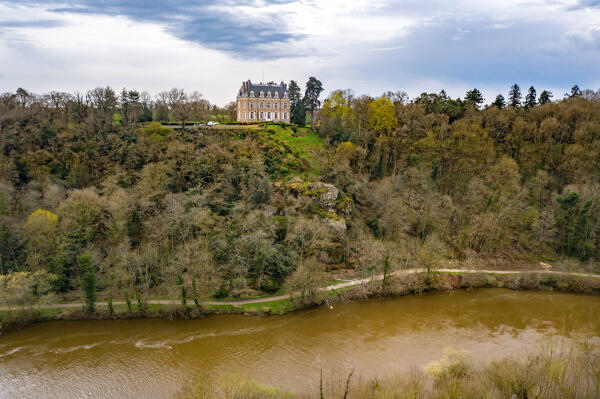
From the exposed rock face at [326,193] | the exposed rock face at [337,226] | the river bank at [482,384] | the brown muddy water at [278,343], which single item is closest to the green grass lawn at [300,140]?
the exposed rock face at [326,193]

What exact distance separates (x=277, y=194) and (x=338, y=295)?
51.7 feet

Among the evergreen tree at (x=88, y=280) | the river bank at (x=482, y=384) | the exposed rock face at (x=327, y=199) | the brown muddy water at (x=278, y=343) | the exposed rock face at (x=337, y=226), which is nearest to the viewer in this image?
the river bank at (x=482, y=384)

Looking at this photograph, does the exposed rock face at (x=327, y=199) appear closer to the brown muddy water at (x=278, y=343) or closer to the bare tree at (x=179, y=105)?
the brown muddy water at (x=278, y=343)

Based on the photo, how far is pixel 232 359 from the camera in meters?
23.9

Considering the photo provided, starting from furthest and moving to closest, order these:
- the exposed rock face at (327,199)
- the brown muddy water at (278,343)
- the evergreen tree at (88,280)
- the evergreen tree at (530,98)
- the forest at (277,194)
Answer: the evergreen tree at (530,98) → the exposed rock face at (327,199) → the forest at (277,194) → the evergreen tree at (88,280) → the brown muddy water at (278,343)

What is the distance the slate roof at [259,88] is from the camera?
213ft

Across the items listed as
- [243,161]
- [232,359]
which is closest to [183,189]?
[243,161]

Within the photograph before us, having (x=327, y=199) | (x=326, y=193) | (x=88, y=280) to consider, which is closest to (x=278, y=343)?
(x=88, y=280)

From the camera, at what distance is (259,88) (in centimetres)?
6581

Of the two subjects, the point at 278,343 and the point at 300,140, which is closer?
the point at 278,343

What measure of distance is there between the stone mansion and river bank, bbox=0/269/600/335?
41433 mm

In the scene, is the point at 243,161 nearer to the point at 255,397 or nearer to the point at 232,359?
the point at 232,359

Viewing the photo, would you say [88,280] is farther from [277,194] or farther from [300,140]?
[300,140]

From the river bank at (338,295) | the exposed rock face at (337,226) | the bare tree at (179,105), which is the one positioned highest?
the bare tree at (179,105)
